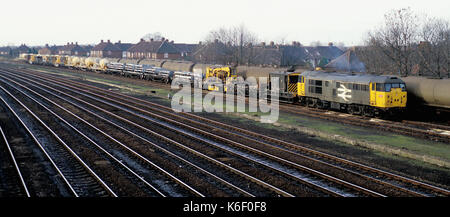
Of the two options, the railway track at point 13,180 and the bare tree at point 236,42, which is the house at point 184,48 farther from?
the railway track at point 13,180

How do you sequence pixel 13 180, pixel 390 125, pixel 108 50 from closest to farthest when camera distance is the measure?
pixel 13 180 < pixel 390 125 < pixel 108 50

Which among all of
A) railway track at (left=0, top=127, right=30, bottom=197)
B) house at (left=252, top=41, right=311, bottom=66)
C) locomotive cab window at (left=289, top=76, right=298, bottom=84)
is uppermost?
house at (left=252, top=41, right=311, bottom=66)

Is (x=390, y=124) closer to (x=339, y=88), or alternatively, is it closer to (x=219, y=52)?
(x=339, y=88)

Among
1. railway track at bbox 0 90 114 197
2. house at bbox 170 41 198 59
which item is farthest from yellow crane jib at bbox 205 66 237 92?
house at bbox 170 41 198 59

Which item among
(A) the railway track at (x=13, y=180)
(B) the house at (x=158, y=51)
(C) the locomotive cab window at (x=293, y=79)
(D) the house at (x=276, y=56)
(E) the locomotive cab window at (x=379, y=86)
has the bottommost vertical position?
(A) the railway track at (x=13, y=180)

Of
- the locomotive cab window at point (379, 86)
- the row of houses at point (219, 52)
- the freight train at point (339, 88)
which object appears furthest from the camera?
the row of houses at point (219, 52)

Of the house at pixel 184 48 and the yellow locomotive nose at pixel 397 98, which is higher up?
the house at pixel 184 48

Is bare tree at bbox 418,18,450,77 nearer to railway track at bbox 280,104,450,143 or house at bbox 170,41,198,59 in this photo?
railway track at bbox 280,104,450,143

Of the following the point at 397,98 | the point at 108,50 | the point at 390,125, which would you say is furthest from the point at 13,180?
the point at 108,50

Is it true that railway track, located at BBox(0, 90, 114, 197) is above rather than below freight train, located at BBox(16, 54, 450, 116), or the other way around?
below

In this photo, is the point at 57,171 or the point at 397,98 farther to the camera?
the point at 397,98

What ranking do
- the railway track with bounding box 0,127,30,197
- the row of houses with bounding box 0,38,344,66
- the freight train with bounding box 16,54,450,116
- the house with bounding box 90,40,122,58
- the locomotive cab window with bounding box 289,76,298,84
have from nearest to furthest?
the railway track with bounding box 0,127,30,197 < the freight train with bounding box 16,54,450,116 < the locomotive cab window with bounding box 289,76,298,84 < the row of houses with bounding box 0,38,344,66 < the house with bounding box 90,40,122,58

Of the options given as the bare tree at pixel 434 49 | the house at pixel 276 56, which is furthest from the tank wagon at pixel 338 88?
the house at pixel 276 56

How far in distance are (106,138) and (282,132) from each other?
990 centimetres
